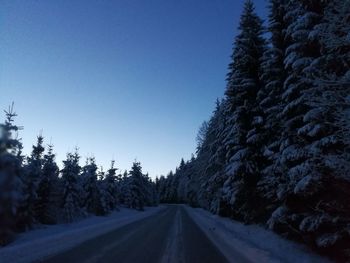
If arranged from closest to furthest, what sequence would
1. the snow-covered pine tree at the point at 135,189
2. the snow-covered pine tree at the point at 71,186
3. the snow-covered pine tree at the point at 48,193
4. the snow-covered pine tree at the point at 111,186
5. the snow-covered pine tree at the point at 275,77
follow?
the snow-covered pine tree at the point at 275,77, the snow-covered pine tree at the point at 48,193, the snow-covered pine tree at the point at 71,186, the snow-covered pine tree at the point at 111,186, the snow-covered pine tree at the point at 135,189

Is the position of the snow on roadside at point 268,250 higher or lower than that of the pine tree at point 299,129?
lower

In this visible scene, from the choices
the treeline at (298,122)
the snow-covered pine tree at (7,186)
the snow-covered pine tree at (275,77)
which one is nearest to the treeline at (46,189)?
the snow-covered pine tree at (7,186)

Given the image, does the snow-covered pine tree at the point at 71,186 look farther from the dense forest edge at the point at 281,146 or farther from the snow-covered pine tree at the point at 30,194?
the snow-covered pine tree at the point at 30,194

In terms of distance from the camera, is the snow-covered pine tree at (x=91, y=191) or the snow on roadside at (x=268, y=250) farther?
the snow-covered pine tree at (x=91, y=191)

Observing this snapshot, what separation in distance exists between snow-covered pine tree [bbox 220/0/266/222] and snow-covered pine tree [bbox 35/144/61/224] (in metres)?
13.2

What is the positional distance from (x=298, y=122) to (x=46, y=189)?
20.1 metres

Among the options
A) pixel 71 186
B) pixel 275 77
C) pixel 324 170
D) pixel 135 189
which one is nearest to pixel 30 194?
pixel 71 186

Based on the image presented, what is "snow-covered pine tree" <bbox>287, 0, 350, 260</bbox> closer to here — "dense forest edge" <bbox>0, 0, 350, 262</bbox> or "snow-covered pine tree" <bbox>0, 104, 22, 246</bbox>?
"dense forest edge" <bbox>0, 0, 350, 262</bbox>

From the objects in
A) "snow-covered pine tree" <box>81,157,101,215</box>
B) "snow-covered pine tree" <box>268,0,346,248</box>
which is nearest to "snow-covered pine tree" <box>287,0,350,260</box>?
"snow-covered pine tree" <box>268,0,346,248</box>

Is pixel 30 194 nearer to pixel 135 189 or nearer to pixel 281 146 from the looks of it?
pixel 281 146

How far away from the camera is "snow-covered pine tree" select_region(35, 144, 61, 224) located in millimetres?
28672

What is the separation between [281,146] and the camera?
17391mm

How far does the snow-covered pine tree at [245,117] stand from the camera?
25.9 m

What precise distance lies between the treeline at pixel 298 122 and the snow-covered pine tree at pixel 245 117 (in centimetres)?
7
